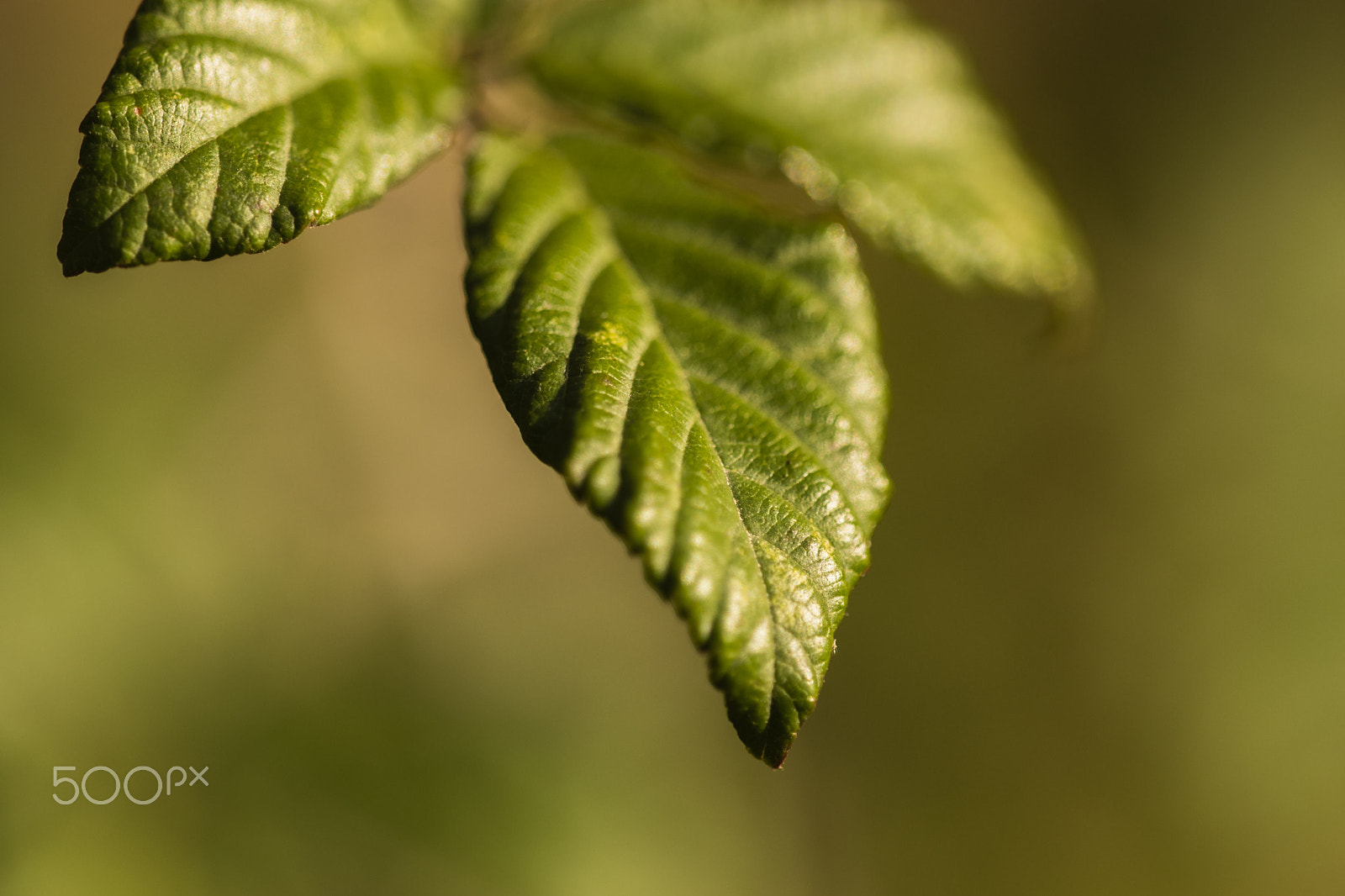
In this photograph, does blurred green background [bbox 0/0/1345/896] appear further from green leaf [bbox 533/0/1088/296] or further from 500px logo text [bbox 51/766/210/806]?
green leaf [bbox 533/0/1088/296]

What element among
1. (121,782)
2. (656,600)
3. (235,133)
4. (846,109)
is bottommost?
(121,782)

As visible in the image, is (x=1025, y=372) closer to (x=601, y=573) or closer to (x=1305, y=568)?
(x=1305, y=568)

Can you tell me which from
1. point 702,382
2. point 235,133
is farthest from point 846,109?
point 235,133

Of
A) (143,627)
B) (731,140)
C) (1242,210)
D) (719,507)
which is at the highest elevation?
(1242,210)

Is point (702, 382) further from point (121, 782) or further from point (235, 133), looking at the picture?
point (121, 782)

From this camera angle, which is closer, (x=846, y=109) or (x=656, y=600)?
(x=846, y=109)

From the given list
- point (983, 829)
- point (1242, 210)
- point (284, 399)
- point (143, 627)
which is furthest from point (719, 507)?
point (1242, 210)
